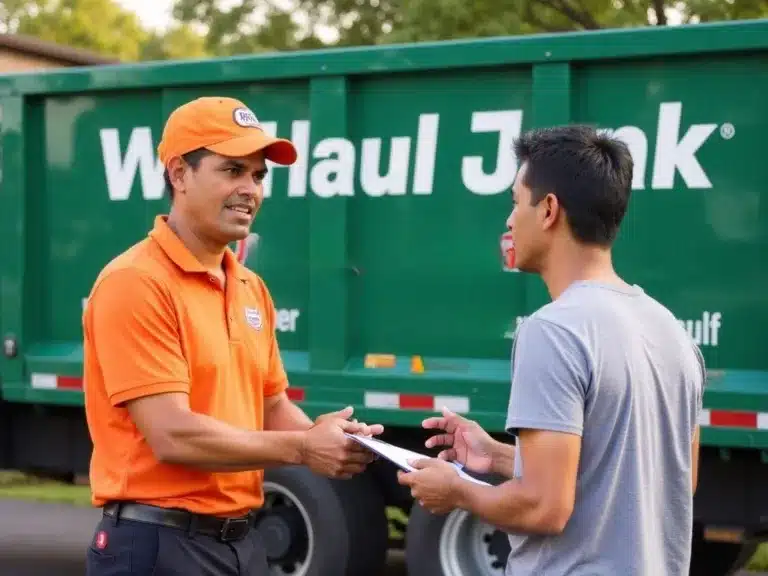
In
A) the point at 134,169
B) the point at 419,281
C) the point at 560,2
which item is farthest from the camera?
the point at 560,2

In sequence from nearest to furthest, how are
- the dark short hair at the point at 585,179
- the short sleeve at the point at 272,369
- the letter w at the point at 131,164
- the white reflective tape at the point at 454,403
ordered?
the dark short hair at the point at 585,179 → the short sleeve at the point at 272,369 → the white reflective tape at the point at 454,403 → the letter w at the point at 131,164

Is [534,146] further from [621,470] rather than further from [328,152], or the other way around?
[328,152]

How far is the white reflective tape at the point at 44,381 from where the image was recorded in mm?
7606

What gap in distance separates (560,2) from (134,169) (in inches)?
364

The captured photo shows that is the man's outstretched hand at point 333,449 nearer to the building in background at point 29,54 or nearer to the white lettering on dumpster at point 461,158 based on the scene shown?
the white lettering on dumpster at point 461,158

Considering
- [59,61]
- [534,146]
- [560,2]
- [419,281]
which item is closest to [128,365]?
[534,146]

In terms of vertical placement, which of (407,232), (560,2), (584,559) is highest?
(560,2)

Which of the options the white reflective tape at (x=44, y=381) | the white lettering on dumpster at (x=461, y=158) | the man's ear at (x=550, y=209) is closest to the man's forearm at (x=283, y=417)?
the man's ear at (x=550, y=209)

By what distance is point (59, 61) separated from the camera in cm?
2241

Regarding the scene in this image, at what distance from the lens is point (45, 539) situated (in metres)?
9.64

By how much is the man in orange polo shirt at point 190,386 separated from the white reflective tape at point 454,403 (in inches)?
111

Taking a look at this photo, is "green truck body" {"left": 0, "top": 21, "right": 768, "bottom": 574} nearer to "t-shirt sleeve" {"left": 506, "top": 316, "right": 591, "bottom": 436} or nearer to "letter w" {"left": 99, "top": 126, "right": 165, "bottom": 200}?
"letter w" {"left": 99, "top": 126, "right": 165, "bottom": 200}

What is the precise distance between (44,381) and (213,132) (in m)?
4.38

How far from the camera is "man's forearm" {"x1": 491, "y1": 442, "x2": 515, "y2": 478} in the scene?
10.7 feet
